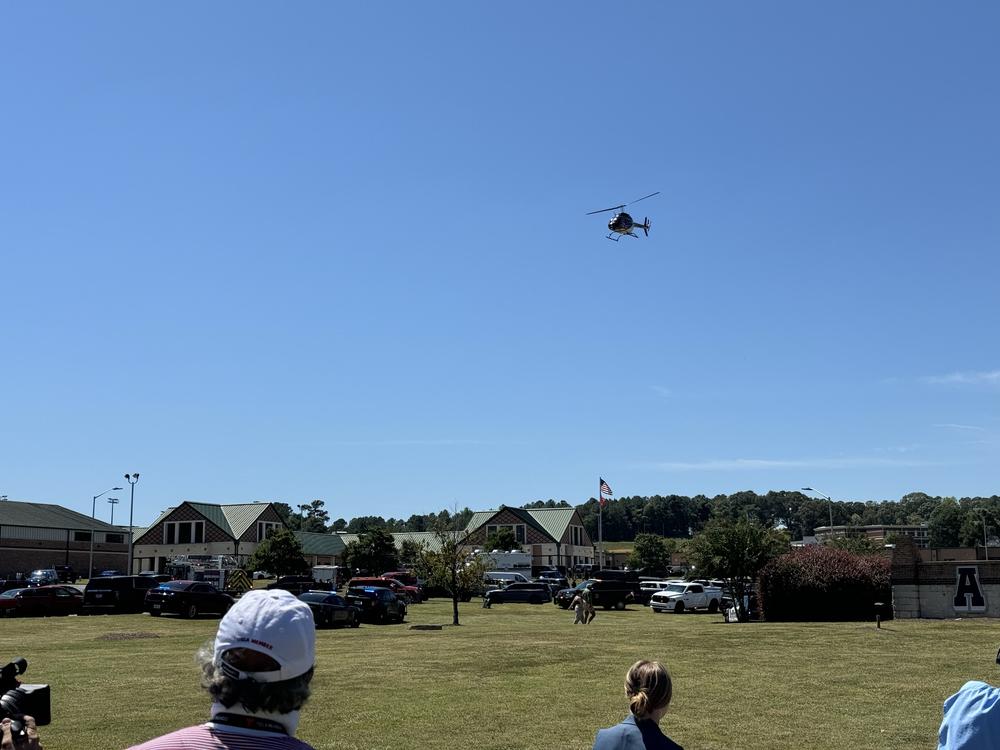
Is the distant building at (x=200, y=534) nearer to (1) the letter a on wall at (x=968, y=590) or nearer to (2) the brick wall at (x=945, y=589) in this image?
(2) the brick wall at (x=945, y=589)

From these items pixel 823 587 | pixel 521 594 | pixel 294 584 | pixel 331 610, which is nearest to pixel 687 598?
pixel 521 594

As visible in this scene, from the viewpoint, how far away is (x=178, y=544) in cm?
9238

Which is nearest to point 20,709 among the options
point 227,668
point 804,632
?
point 227,668

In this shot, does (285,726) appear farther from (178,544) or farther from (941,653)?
(178,544)

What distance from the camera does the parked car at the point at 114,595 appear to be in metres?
42.5

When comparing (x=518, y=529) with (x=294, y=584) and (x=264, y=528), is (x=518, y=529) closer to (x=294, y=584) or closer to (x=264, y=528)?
(x=264, y=528)

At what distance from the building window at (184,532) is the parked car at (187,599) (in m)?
53.7

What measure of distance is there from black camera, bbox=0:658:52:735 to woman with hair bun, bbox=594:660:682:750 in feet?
9.66

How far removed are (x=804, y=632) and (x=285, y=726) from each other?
2985 cm

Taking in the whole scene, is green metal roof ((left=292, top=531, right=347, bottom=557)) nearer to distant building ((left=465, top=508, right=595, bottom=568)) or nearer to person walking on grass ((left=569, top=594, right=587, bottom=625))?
distant building ((left=465, top=508, right=595, bottom=568))

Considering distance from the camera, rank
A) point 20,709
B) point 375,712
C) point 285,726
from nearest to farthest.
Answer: point 285,726
point 20,709
point 375,712

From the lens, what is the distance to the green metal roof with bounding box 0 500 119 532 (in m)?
90.7

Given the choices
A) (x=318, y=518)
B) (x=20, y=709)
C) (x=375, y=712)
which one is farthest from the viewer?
(x=318, y=518)

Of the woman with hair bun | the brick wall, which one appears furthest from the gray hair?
the brick wall
